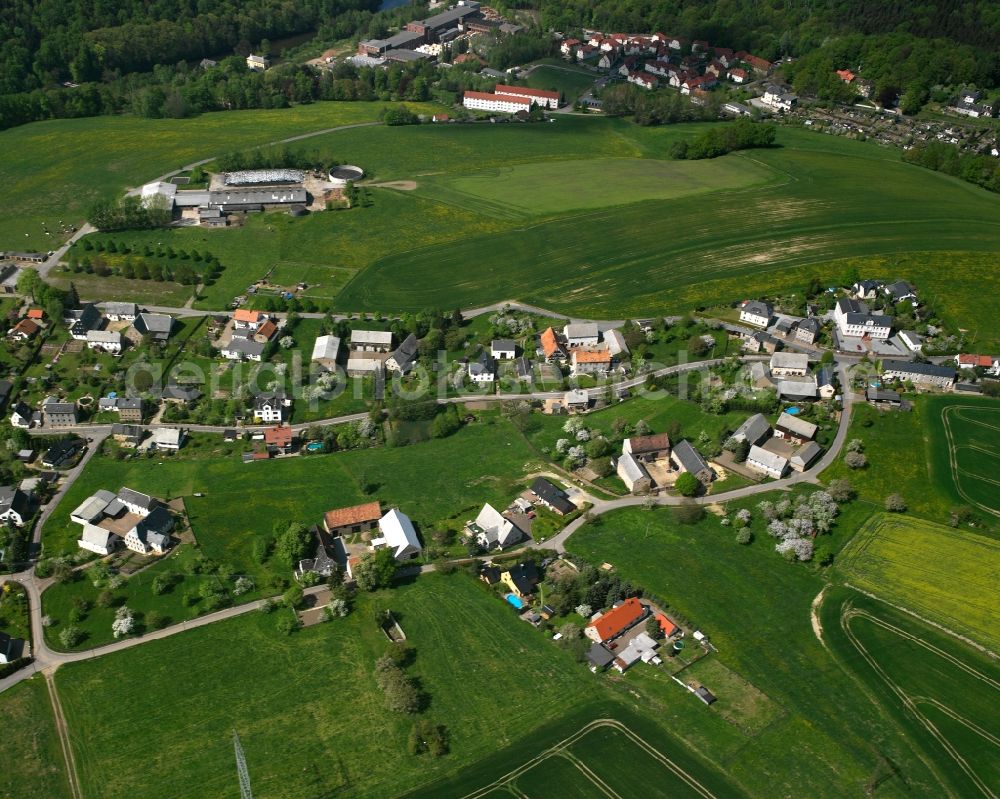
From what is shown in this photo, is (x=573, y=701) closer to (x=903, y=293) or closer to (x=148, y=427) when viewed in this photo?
(x=148, y=427)

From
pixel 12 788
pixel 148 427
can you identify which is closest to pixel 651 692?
pixel 12 788

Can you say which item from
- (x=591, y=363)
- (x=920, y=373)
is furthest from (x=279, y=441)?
(x=920, y=373)

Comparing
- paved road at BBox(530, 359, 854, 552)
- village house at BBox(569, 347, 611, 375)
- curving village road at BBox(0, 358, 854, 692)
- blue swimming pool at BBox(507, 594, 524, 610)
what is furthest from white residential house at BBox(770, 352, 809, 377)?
blue swimming pool at BBox(507, 594, 524, 610)

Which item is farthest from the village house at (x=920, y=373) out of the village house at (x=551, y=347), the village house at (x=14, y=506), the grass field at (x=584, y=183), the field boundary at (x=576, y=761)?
the village house at (x=14, y=506)

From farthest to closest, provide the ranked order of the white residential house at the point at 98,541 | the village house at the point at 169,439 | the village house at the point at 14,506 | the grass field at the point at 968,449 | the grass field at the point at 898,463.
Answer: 1. the village house at the point at 169,439
2. the grass field at the point at 968,449
3. the grass field at the point at 898,463
4. the village house at the point at 14,506
5. the white residential house at the point at 98,541

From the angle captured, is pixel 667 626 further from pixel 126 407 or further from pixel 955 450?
pixel 126 407

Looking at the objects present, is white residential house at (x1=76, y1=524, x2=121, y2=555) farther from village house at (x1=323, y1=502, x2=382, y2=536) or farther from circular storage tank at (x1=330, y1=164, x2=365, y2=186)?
circular storage tank at (x1=330, y1=164, x2=365, y2=186)

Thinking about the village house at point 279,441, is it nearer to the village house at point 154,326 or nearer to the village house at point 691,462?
the village house at point 154,326
